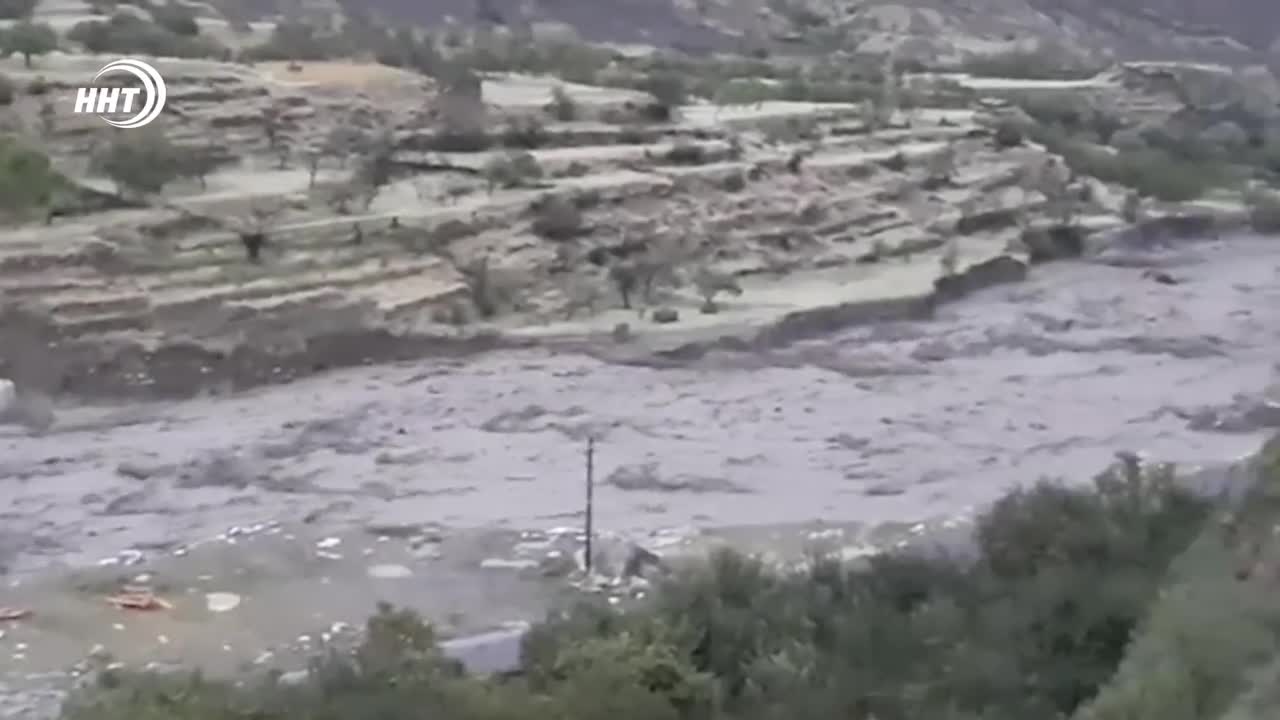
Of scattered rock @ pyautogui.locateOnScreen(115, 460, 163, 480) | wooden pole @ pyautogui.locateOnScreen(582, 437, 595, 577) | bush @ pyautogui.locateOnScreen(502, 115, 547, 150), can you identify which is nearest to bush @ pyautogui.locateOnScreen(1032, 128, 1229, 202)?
bush @ pyautogui.locateOnScreen(502, 115, 547, 150)

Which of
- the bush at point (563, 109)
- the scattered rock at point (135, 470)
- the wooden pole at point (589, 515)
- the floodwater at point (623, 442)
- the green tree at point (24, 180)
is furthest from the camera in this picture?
the bush at point (563, 109)

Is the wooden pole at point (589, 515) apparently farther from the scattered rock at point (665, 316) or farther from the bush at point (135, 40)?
the bush at point (135, 40)

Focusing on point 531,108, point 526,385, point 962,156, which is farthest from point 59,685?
point 962,156

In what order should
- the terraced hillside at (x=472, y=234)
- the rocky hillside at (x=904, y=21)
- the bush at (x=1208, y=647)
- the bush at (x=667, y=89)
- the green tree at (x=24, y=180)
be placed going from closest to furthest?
the bush at (x=1208, y=647), the terraced hillside at (x=472, y=234), the green tree at (x=24, y=180), the bush at (x=667, y=89), the rocky hillside at (x=904, y=21)

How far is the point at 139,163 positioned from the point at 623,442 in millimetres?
7648

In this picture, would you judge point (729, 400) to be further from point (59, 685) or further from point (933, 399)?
point (59, 685)

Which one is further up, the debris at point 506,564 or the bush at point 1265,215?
the bush at point 1265,215

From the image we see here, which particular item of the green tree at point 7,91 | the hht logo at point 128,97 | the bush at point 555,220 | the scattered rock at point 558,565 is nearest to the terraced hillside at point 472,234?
the bush at point 555,220

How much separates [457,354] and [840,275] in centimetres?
651

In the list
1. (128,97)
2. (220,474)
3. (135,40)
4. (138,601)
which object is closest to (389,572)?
(138,601)

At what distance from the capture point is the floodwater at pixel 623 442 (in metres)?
14.6

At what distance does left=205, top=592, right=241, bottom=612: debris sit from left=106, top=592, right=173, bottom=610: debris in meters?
0.25

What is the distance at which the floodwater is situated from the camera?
14.6m

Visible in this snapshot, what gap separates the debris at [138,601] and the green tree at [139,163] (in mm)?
10251
